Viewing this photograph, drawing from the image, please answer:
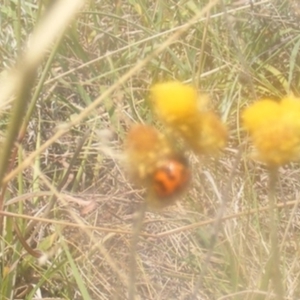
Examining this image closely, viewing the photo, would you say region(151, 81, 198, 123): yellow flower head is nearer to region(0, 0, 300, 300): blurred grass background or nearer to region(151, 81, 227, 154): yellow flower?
region(151, 81, 227, 154): yellow flower

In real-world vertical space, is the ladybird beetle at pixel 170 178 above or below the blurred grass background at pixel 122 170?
above

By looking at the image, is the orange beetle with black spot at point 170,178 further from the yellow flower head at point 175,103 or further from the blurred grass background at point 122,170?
the blurred grass background at point 122,170

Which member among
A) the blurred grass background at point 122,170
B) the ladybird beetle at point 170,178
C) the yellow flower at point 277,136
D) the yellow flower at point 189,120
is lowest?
the blurred grass background at point 122,170

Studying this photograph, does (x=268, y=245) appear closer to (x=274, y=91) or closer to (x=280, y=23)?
(x=274, y=91)

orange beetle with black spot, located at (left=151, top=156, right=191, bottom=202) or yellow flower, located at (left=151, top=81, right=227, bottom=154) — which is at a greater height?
yellow flower, located at (left=151, top=81, right=227, bottom=154)

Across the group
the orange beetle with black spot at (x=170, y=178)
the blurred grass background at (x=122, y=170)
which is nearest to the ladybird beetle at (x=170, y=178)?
the orange beetle with black spot at (x=170, y=178)

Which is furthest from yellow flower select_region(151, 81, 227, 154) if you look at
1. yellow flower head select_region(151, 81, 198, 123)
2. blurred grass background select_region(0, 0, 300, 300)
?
blurred grass background select_region(0, 0, 300, 300)

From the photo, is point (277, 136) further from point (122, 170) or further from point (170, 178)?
point (122, 170)

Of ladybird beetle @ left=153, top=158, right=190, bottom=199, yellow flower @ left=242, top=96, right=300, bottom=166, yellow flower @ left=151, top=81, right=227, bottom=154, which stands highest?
yellow flower @ left=151, top=81, right=227, bottom=154
